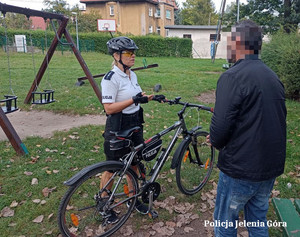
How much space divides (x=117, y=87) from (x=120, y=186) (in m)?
1.19

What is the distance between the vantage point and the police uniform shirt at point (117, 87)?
280 centimetres

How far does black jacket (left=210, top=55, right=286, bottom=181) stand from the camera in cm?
188

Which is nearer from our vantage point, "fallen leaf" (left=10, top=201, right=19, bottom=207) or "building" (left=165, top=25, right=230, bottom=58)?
"fallen leaf" (left=10, top=201, right=19, bottom=207)

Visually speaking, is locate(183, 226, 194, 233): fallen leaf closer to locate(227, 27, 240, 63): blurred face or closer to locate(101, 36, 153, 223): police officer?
locate(101, 36, 153, 223): police officer

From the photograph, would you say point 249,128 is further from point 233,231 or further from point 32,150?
point 32,150

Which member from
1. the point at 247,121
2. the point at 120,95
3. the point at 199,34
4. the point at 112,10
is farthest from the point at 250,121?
the point at 112,10

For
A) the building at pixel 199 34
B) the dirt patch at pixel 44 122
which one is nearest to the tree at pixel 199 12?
the building at pixel 199 34

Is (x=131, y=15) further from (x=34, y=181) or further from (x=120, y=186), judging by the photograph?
(x=120, y=186)

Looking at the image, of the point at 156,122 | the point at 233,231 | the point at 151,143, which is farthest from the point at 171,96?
the point at 233,231

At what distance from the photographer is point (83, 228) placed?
9.91 feet

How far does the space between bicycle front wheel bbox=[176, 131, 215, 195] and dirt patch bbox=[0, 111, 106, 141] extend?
10.4ft

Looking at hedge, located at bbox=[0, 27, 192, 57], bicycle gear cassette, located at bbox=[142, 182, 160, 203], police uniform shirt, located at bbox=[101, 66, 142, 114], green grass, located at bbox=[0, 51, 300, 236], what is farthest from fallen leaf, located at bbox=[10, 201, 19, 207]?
hedge, located at bbox=[0, 27, 192, 57]

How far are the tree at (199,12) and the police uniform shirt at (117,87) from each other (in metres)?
58.9

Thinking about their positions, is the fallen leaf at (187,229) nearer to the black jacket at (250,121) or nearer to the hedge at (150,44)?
the black jacket at (250,121)
